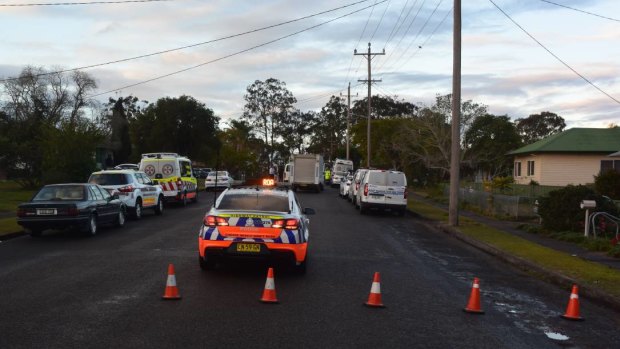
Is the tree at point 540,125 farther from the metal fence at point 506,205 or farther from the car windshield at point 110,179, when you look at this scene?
the car windshield at point 110,179

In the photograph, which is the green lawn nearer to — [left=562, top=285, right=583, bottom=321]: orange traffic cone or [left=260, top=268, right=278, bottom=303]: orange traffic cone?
[left=260, top=268, right=278, bottom=303]: orange traffic cone

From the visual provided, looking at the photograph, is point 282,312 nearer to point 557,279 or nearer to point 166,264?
point 166,264

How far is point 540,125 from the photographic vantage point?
79.9 metres

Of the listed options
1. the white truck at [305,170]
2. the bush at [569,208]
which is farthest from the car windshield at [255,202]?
the white truck at [305,170]

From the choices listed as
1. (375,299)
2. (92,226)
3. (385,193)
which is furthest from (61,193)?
(385,193)

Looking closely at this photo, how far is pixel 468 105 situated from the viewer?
48.5 meters

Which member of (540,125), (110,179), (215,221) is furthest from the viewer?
(540,125)

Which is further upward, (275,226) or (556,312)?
(275,226)

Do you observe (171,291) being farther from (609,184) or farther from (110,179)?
(609,184)

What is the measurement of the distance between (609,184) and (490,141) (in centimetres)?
2549

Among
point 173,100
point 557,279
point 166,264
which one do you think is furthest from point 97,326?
point 173,100

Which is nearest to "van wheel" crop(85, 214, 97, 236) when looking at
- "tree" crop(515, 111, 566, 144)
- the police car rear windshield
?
the police car rear windshield

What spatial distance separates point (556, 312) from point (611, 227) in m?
10.6

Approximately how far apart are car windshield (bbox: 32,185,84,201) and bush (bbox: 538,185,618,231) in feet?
43.5
